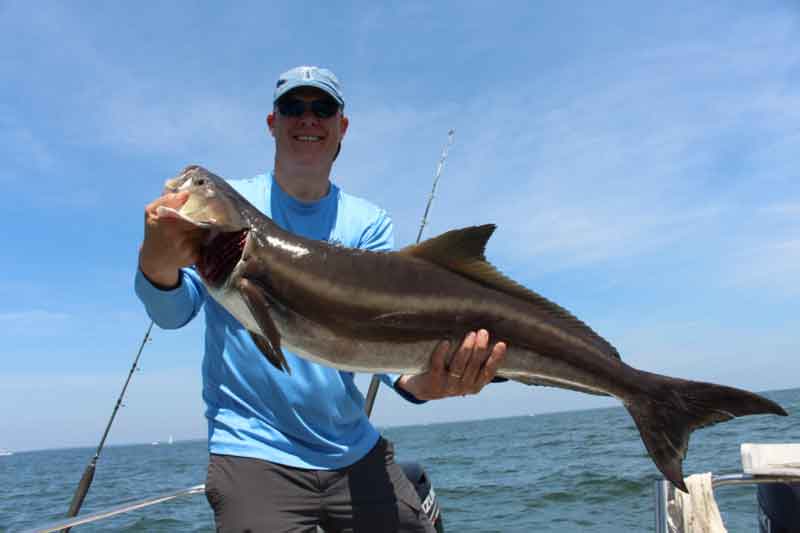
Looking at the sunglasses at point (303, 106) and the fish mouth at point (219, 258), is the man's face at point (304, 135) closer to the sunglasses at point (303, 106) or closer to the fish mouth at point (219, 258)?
the sunglasses at point (303, 106)

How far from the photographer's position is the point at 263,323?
9.22ft

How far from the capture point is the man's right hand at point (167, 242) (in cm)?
273

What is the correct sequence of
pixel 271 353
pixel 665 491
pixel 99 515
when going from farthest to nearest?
pixel 665 491 < pixel 99 515 < pixel 271 353

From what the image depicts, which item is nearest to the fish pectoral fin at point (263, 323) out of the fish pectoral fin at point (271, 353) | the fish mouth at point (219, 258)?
the fish pectoral fin at point (271, 353)

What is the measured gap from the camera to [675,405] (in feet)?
10.0

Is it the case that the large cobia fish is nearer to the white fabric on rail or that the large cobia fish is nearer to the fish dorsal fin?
the fish dorsal fin

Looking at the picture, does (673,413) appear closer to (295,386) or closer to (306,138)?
(295,386)

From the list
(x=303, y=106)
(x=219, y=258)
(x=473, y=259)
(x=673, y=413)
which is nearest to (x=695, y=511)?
(x=673, y=413)

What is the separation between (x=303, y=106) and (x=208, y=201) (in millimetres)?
1259

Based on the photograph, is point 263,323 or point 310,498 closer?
point 263,323

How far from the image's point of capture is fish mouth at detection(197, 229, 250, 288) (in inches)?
114

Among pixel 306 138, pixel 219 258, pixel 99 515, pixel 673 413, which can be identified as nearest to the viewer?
pixel 219 258

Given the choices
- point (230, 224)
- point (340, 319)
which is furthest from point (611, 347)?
point (230, 224)

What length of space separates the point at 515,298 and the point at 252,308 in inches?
52.4
